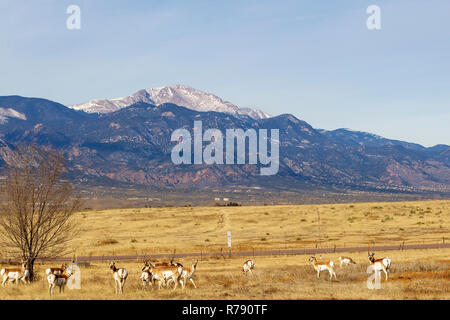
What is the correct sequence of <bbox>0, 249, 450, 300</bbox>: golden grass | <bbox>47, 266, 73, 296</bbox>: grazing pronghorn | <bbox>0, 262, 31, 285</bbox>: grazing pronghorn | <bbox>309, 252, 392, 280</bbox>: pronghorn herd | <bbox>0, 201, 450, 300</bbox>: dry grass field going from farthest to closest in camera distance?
<bbox>0, 262, 31, 285</bbox>: grazing pronghorn → <bbox>309, 252, 392, 280</bbox>: pronghorn herd → <bbox>0, 201, 450, 300</bbox>: dry grass field → <bbox>47, 266, 73, 296</bbox>: grazing pronghorn → <bbox>0, 249, 450, 300</bbox>: golden grass

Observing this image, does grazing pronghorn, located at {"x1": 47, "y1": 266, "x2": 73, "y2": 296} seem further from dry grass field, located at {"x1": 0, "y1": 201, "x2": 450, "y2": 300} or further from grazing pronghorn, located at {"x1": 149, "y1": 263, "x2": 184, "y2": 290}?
grazing pronghorn, located at {"x1": 149, "y1": 263, "x2": 184, "y2": 290}

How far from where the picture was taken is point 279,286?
2989 centimetres

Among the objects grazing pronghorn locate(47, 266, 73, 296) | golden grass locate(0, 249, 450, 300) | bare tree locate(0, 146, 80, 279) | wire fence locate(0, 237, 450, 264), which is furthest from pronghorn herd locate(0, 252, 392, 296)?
wire fence locate(0, 237, 450, 264)

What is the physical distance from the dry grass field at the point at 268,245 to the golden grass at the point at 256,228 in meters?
0.13

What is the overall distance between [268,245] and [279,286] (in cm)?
3330

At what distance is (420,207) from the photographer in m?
107

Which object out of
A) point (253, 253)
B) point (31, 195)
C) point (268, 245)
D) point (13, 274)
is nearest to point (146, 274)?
point (13, 274)

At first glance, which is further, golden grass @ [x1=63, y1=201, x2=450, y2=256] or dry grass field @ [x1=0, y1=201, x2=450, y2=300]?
golden grass @ [x1=63, y1=201, x2=450, y2=256]

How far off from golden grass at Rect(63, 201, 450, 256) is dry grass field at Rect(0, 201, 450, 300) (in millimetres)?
133

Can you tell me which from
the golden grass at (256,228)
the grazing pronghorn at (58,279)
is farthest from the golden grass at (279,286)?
the golden grass at (256,228)

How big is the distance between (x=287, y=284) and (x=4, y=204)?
19.0 metres

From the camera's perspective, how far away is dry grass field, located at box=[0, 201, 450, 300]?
2791 centimetres

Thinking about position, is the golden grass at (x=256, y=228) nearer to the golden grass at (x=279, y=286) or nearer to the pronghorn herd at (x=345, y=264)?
the golden grass at (x=279, y=286)

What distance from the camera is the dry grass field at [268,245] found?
27906 millimetres
